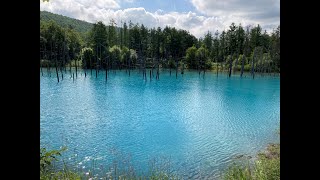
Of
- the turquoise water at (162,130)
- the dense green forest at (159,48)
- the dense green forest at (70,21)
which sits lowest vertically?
the turquoise water at (162,130)

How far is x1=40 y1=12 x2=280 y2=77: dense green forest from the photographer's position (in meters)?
60.1

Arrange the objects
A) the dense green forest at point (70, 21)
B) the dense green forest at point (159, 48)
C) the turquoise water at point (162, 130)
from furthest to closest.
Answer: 1. the dense green forest at point (70, 21)
2. the dense green forest at point (159, 48)
3. the turquoise water at point (162, 130)

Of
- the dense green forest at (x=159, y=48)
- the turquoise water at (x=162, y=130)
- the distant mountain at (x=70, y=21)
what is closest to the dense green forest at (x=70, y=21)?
the distant mountain at (x=70, y=21)

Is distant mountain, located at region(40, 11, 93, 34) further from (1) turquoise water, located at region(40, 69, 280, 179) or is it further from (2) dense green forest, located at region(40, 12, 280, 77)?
(1) turquoise water, located at region(40, 69, 280, 179)

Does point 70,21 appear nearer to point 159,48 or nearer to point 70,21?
point 70,21

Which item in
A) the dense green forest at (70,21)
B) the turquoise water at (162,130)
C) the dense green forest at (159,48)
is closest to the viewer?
the turquoise water at (162,130)

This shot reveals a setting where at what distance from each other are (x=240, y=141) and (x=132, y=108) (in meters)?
10.9

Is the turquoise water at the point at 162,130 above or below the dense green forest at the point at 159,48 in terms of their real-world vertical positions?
below

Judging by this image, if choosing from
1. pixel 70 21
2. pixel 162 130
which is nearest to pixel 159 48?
pixel 162 130

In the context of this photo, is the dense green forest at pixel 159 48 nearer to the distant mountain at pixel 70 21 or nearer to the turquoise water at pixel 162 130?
the turquoise water at pixel 162 130

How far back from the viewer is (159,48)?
236 feet

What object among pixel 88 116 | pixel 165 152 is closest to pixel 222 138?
pixel 165 152

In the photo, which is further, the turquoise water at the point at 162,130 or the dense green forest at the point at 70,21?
the dense green forest at the point at 70,21

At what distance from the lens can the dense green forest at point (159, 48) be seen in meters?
60.1
